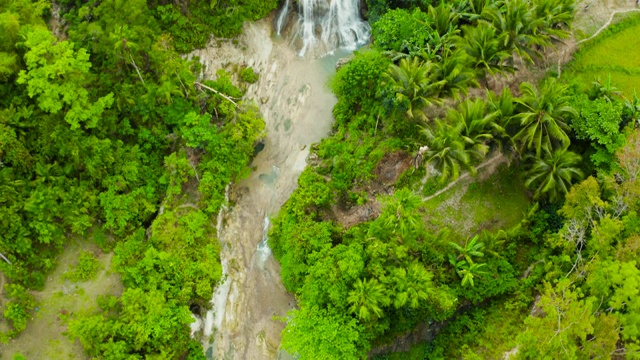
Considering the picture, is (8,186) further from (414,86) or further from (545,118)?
(545,118)

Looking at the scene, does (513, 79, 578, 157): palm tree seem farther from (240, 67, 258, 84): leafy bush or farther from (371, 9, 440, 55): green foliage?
(240, 67, 258, 84): leafy bush

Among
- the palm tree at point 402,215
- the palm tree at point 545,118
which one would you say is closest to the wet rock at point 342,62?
the palm tree at point 545,118

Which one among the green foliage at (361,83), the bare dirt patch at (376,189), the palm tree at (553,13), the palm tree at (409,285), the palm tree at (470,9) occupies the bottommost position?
the palm tree at (409,285)

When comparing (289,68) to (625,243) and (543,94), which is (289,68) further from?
(625,243)

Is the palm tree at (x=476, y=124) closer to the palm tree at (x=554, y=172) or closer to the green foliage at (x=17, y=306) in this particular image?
the palm tree at (x=554, y=172)

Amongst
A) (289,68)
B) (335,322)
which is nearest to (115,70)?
A: (289,68)

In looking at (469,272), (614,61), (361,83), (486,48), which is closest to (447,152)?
(469,272)

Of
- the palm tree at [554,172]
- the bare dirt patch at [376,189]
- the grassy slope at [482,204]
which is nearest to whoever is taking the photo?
the palm tree at [554,172]
